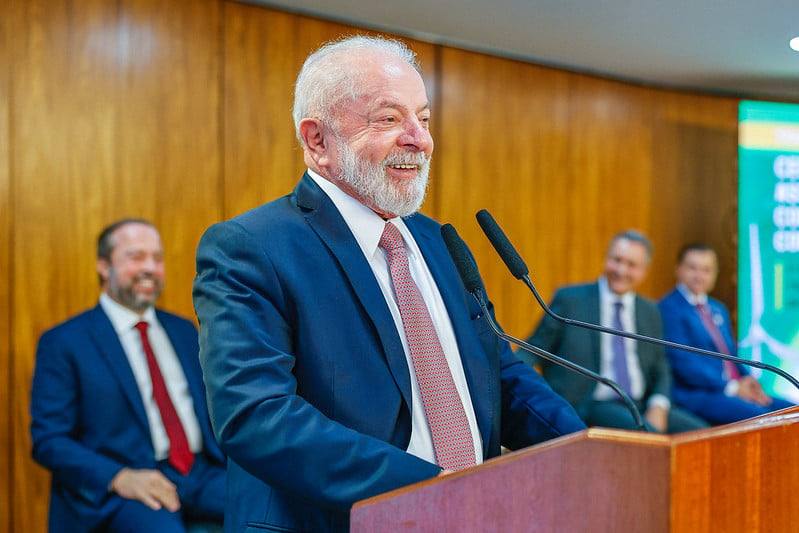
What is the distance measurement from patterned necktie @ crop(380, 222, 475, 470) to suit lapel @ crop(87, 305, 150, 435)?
1730mm

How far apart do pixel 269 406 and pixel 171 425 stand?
1.94 m

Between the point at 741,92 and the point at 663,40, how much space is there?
1828 millimetres

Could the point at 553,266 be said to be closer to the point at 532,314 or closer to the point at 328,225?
the point at 532,314

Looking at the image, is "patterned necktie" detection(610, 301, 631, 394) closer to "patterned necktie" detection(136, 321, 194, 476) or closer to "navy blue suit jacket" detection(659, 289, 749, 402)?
"navy blue suit jacket" detection(659, 289, 749, 402)

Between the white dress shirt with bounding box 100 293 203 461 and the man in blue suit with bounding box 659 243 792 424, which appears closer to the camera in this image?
the white dress shirt with bounding box 100 293 203 461

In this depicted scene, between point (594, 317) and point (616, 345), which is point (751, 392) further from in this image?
point (594, 317)

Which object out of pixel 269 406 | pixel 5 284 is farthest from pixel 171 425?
pixel 269 406

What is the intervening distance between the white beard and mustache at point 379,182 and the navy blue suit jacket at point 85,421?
1674mm

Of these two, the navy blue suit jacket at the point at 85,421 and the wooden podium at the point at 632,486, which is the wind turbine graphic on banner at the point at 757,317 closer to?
the navy blue suit jacket at the point at 85,421

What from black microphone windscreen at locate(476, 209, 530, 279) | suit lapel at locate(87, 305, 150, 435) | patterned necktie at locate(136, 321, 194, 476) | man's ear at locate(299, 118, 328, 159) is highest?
man's ear at locate(299, 118, 328, 159)

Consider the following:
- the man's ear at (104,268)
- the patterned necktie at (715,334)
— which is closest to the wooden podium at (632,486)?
the man's ear at (104,268)

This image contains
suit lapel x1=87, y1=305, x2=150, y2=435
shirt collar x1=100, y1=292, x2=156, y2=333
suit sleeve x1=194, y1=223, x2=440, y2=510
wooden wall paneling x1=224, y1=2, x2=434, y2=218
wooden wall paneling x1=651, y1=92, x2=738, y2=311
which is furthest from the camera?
wooden wall paneling x1=651, y1=92, x2=738, y2=311

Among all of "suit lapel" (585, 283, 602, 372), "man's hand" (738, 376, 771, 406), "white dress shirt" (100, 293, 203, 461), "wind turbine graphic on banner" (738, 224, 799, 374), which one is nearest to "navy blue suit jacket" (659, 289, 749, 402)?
"man's hand" (738, 376, 771, 406)

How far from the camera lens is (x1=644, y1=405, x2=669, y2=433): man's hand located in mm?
4527
